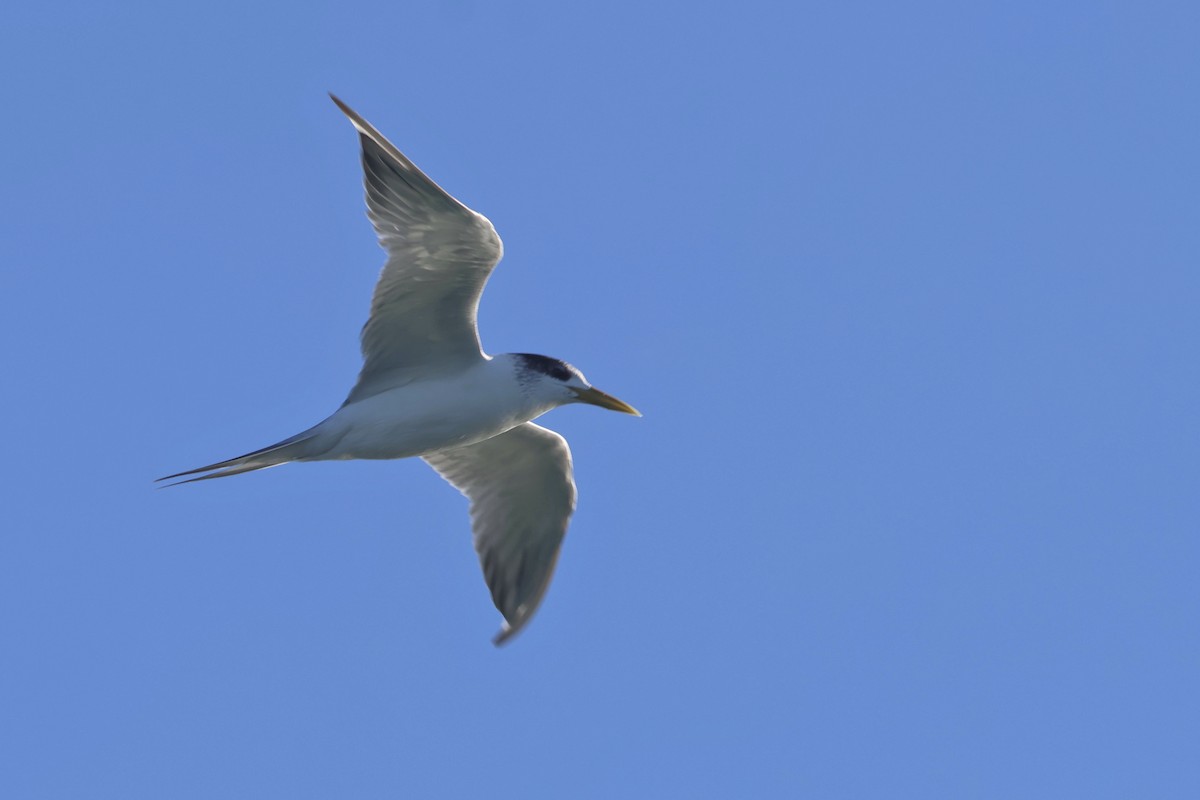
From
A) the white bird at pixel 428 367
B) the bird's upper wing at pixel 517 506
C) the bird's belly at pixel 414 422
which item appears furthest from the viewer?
the bird's upper wing at pixel 517 506

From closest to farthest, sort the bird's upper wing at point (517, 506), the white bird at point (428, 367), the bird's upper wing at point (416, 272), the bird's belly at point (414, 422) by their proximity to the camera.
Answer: the bird's upper wing at point (416, 272)
the white bird at point (428, 367)
the bird's belly at point (414, 422)
the bird's upper wing at point (517, 506)

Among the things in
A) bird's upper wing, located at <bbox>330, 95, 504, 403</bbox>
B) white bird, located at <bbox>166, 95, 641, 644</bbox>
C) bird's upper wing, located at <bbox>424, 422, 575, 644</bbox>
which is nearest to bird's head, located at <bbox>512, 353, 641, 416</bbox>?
white bird, located at <bbox>166, 95, 641, 644</bbox>

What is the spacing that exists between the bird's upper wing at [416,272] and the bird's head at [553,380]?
405mm

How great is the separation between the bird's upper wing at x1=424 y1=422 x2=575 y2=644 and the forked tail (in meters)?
1.75

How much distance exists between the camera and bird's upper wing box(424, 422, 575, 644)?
12.8m

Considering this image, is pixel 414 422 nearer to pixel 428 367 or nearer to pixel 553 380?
pixel 428 367

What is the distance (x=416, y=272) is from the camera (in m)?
11.2

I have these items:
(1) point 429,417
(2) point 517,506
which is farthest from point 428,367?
(2) point 517,506

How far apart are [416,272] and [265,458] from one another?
179 centimetres

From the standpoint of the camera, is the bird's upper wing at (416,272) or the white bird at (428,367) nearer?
the bird's upper wing at (416,272)

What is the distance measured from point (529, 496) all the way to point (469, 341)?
6.28 feet

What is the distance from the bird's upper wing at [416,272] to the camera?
1073 centimetres

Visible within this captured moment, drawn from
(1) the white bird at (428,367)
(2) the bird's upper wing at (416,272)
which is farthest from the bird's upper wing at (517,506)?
(2) the bird's upper wing at (416,272)

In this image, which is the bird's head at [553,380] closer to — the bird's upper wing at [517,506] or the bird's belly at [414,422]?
the bird's belly at [414,422]
